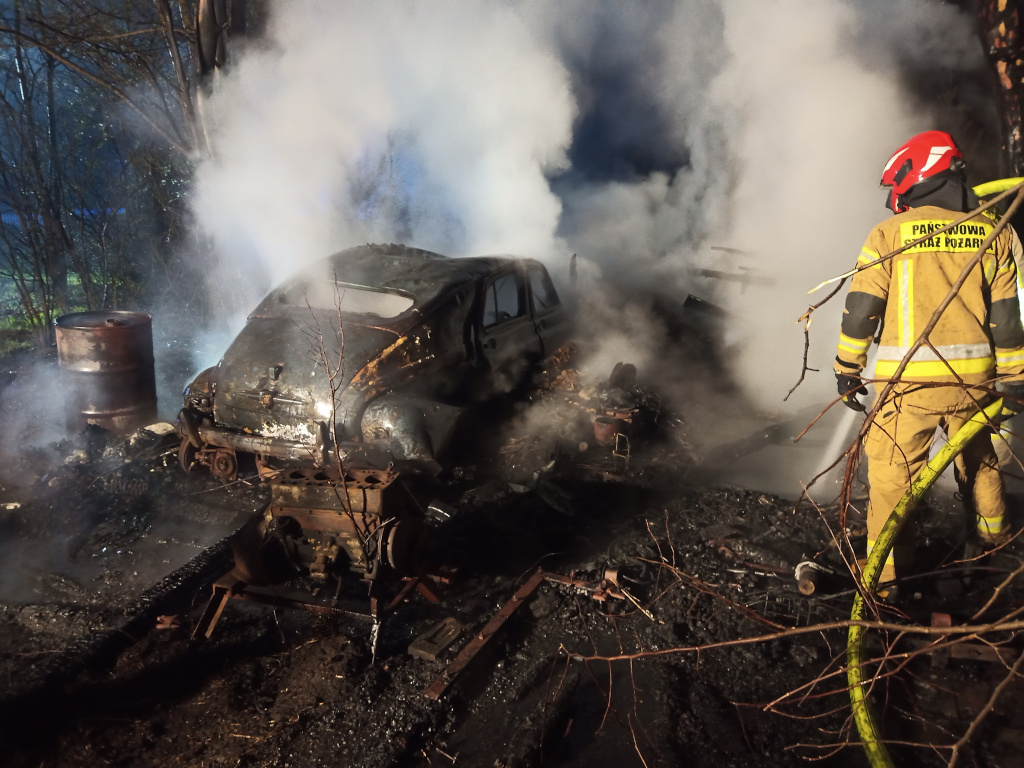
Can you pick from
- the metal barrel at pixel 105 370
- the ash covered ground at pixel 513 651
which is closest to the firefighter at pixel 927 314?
the ash covered ground at pixel 513 651

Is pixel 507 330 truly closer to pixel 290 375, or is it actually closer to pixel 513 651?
pixel 290 375

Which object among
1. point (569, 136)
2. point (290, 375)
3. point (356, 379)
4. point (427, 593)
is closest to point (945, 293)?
point (427, 593)

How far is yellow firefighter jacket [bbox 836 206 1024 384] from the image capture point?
315 centimetres

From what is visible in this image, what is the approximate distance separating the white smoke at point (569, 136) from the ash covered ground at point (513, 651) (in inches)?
138

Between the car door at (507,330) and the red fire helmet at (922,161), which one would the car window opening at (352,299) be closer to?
the car door at (507,330)

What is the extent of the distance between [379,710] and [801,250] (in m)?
7.83

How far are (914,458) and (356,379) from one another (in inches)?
143

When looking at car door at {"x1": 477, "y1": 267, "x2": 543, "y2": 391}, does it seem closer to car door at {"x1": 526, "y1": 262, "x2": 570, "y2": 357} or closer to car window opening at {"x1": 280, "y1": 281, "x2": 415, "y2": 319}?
car door at {"x1": 526, "y1": 262, "x2": 570, "y2": 357}

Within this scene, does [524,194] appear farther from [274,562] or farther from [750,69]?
[274,562]

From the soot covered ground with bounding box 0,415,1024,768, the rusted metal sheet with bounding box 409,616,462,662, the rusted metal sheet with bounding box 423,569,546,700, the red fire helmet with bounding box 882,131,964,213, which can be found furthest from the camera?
the red fire helmet with bounding box 882,131,964,213

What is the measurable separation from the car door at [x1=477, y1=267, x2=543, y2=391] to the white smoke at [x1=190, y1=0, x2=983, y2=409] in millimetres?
1553

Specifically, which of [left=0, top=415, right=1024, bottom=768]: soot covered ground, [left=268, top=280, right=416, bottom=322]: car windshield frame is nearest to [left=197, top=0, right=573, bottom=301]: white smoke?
[left=268, top=280, right=416, bottom=322]: car windshield frame

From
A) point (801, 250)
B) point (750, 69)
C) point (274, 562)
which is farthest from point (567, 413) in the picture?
point (750, 69)

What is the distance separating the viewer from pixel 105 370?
6.14 meters
